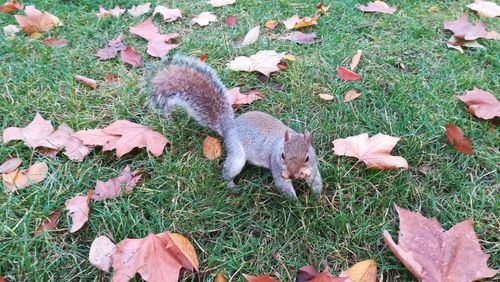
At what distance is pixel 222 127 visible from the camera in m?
1.89

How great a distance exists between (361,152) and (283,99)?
552 mm

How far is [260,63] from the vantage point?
7.70 feet

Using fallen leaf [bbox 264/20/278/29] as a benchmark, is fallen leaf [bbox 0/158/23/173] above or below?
below

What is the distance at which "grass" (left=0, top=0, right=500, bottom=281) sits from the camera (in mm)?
1457

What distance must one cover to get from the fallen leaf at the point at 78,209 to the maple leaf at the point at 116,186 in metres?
0.04

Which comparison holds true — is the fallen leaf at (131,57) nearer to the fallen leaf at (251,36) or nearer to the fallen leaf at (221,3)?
the fallen leaf at (251,36)

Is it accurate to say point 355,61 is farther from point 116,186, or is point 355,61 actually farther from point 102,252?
point 102,252

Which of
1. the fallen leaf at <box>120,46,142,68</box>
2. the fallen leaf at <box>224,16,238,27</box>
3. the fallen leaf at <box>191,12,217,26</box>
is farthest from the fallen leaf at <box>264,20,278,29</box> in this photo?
the fallen leaf at <box>120,46,142,68</box>

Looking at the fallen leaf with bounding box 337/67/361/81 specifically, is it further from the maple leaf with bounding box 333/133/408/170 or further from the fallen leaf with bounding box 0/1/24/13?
the fallen leaf with bounding box 0/1/24/13

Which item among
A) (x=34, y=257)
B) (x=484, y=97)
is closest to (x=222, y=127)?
(x=34, y=257)

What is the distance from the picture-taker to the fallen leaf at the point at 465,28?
8.11 ft

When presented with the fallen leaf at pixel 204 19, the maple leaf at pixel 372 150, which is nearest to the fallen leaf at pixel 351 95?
the maple leaf at pixel 372 150

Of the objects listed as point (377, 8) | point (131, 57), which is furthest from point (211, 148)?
point (377, 8)

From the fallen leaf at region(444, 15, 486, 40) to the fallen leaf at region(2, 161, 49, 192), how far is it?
90.6 inches
